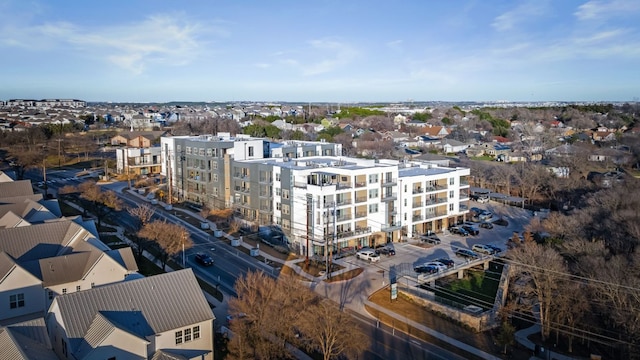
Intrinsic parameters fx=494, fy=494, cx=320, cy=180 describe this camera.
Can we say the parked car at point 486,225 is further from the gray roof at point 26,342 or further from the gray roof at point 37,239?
the gray roof at point 26,342

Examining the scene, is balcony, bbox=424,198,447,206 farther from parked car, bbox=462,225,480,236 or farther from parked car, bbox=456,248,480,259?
parked car, bbox=456,248,480,259

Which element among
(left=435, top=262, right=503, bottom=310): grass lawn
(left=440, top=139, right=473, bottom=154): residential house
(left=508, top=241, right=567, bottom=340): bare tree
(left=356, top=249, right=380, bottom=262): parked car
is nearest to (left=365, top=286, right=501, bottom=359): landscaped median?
(left=435, top=262, right=503, bottom=310): grass lawn

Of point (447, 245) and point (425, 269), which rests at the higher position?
point (425, 269)

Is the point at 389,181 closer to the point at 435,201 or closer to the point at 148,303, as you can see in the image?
the point at 435,201

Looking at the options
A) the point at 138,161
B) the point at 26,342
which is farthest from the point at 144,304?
the point at 138,161

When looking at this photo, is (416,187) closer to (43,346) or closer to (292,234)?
(292,234)

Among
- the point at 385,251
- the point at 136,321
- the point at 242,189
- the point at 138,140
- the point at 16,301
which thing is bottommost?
the point at 385,251
